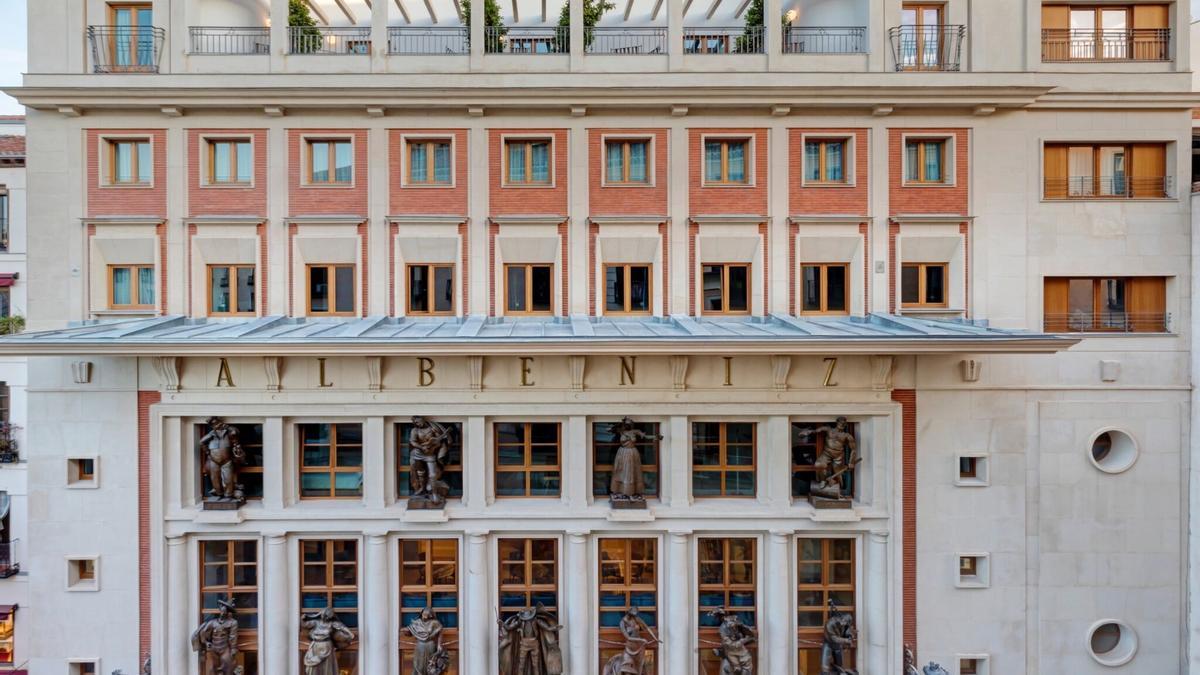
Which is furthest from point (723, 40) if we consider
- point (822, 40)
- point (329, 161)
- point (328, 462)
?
point (328, 462)

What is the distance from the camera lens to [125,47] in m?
12.7

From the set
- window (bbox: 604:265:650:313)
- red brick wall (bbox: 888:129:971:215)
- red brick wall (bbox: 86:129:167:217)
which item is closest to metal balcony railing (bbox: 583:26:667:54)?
window (bbox: 604:265:650:313)

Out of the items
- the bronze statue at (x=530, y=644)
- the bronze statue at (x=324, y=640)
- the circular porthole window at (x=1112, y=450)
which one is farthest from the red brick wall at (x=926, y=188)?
the bronze statue at (x=324, y=640)

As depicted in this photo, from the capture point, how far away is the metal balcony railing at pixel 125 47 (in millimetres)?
12594

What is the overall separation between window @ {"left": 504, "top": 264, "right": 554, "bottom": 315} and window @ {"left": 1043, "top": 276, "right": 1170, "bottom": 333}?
11548 mm

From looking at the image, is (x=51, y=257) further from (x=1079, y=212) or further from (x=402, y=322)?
(x=1079, y=212)

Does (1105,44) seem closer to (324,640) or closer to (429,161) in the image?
(429,161)

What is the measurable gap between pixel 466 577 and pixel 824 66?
14.2m

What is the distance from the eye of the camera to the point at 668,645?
12.4 m

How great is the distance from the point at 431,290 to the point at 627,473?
20.0 ft

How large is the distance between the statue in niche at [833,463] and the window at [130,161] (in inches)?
635

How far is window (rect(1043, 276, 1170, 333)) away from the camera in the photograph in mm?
12797

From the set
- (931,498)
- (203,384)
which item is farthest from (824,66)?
(203,384)

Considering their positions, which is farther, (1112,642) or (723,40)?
(723,40)
